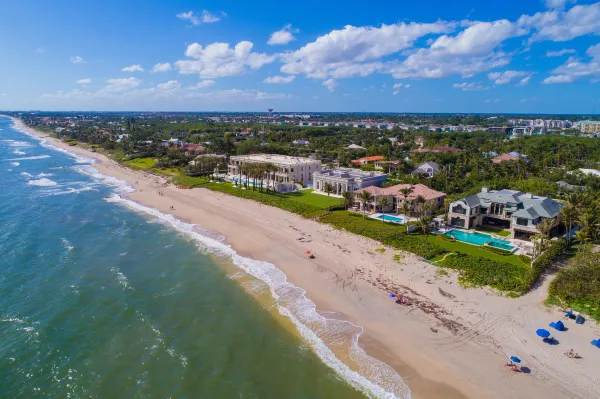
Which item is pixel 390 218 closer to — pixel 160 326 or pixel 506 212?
pixel 506 212

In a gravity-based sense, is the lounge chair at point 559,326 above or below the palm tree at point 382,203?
below

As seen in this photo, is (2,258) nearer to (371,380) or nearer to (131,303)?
(131,303)

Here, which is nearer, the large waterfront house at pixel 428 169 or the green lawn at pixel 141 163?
the large waterfront house at pixel 428 169

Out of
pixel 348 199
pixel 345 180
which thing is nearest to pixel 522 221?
pixel 348 199

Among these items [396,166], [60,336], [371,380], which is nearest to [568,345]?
[371,380]

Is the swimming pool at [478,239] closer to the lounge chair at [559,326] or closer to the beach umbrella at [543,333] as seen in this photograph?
the lounge chair at [559,326]

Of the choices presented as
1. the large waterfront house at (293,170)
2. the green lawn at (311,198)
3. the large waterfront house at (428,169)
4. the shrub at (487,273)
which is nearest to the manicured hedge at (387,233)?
the shrub at (487,273)

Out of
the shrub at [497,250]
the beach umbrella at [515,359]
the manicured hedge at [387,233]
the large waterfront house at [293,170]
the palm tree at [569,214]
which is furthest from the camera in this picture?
the large waterfront house at [293,170]
